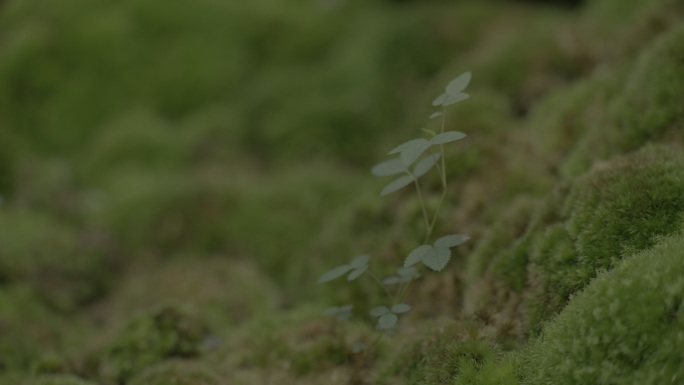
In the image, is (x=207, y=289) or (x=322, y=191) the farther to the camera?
(x=322, y=191)

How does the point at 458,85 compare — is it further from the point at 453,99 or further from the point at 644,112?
the point at 644,112

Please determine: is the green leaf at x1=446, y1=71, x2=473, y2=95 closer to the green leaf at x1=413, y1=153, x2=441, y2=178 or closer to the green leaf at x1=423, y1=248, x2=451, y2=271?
the green leaf at x1=413, y1=153, x2=441, y2=178

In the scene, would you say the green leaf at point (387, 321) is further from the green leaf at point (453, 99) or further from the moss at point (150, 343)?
the moss at point (150, 343)

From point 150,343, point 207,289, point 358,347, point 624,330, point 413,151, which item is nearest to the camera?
point 624,330

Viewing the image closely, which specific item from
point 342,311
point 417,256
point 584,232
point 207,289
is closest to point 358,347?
point 342,311

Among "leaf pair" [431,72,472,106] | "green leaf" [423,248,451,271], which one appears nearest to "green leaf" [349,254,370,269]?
"green leaf" [423,248,451,271]

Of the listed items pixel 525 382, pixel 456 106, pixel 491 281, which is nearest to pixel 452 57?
pixel 456 106
